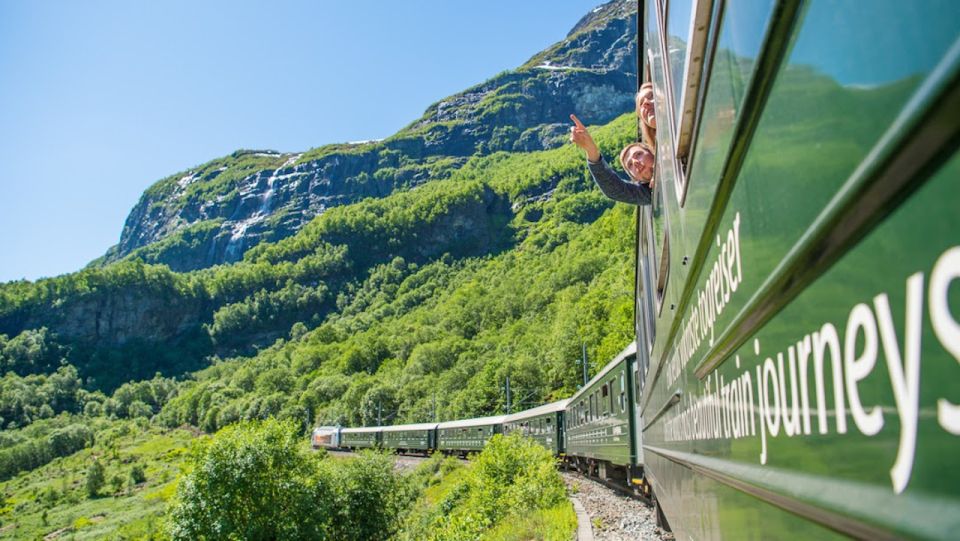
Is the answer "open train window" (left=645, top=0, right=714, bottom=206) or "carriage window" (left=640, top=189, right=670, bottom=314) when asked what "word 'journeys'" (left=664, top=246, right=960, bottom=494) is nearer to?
"open train window" (left=645, top=0, right=714, bottom=206)

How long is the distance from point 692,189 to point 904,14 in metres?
1.75

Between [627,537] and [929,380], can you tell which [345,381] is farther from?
[929,380]

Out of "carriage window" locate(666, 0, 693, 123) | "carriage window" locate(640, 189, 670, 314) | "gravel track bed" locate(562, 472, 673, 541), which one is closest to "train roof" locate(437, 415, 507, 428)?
"gravel track bed" locate(562, 472, 673, 541)

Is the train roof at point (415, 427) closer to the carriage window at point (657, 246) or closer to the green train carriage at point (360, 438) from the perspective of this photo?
the green train carriage at point (360, 438)

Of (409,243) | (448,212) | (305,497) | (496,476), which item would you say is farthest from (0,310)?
(496,476)

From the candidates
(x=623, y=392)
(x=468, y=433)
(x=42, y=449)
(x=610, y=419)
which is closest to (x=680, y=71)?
(x=623, y=392)

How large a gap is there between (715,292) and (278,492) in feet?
96.1

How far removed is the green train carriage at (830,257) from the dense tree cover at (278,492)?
27806 millimetres

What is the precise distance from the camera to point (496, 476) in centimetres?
2009

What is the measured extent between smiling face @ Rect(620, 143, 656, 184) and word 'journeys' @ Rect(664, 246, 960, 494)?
2911mm

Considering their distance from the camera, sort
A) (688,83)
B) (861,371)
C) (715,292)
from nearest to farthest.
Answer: (861,371) < (715,292) < (688,83)

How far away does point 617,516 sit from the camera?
42.9ft

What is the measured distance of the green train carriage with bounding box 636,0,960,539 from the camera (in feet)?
2.73

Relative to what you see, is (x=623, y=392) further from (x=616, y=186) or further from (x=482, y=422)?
(x=482, y=422)
